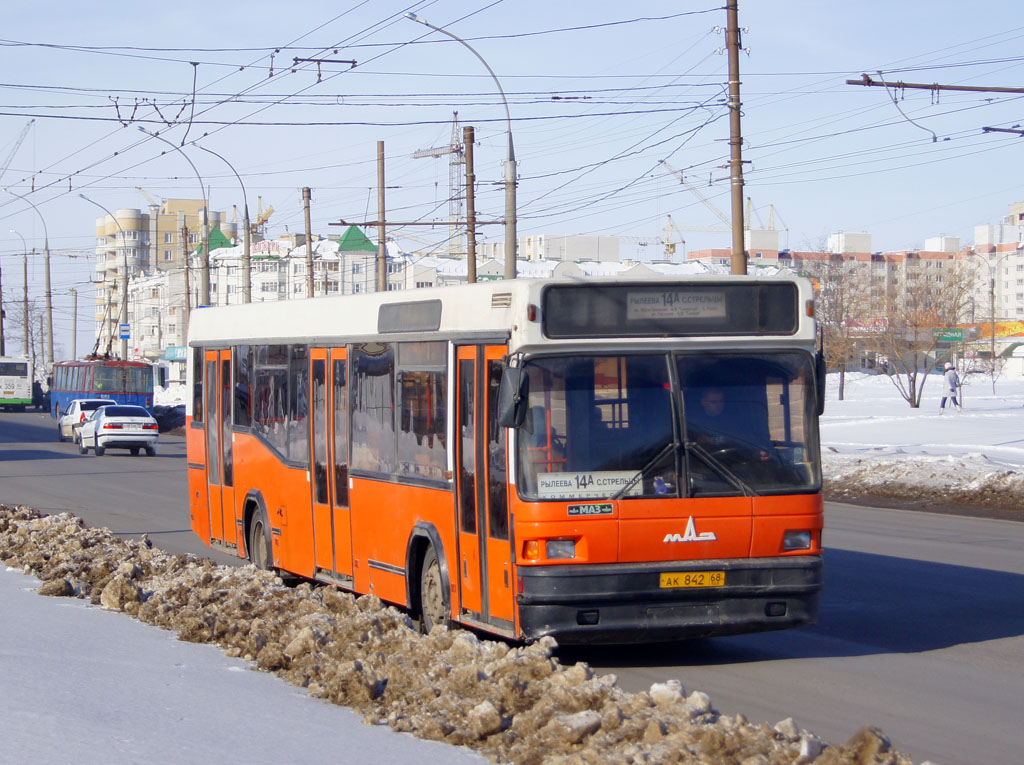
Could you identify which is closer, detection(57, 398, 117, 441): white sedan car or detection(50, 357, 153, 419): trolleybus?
detection(57, 398, 117, 441): white sedan car

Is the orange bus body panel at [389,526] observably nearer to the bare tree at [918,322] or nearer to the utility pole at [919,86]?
the utility pole at [919,86]

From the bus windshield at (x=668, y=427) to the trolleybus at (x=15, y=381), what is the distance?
7441 centimetres

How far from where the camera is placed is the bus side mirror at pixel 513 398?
27.0ft

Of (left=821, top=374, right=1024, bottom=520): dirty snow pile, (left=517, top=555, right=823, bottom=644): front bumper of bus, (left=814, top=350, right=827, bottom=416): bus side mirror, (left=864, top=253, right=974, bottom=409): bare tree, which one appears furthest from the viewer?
(left=864, top=253, right=974, bottom=409): bare tree

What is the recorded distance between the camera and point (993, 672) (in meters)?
8.61

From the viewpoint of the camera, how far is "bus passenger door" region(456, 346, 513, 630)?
8664 mm

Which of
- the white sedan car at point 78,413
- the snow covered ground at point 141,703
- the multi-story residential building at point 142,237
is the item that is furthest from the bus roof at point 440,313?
the multi-story residential building at point 142,237

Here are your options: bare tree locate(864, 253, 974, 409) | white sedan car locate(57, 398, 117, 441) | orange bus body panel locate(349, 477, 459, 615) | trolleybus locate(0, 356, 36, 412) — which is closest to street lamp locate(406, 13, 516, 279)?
orange bus body panel locate(349, 477, 459, 615)

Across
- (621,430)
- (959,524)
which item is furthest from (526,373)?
(959,524)

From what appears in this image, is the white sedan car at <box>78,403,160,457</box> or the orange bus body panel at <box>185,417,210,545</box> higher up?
the orange bus body panel at <box>185,417,210,545</box>

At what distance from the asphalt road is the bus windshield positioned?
50.4 inches

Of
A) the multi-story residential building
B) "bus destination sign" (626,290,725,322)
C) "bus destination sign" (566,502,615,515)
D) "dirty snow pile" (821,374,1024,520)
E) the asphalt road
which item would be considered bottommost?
"dirty snow pile" (821,374,1024,520)

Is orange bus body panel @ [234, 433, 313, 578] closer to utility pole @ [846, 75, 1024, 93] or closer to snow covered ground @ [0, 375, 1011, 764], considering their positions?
snow covered ground @ [0, 375, 1011, 764]

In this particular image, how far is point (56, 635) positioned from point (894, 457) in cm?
2031
